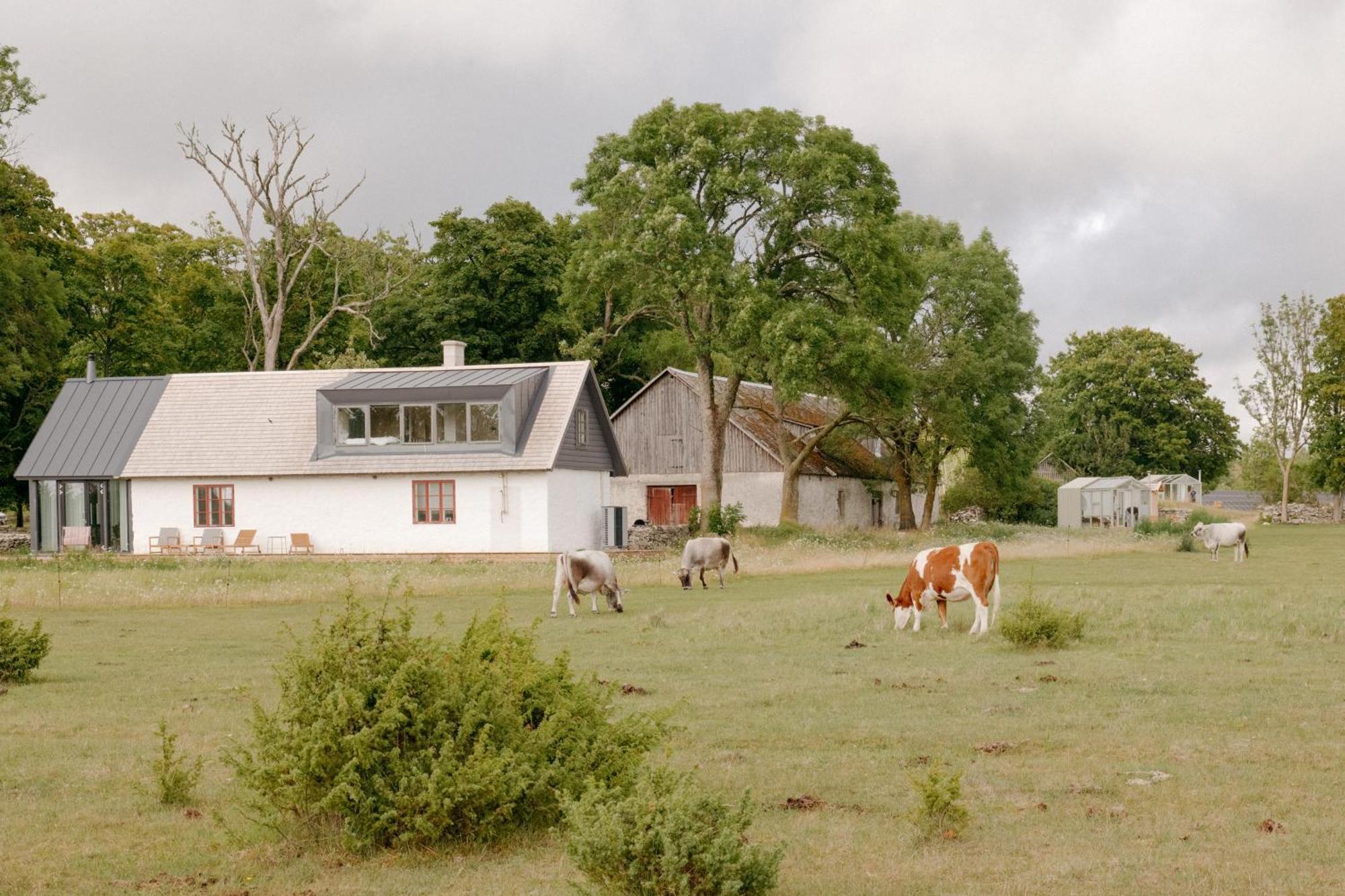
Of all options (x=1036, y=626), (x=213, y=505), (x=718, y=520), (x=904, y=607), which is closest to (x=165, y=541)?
(x=213, y=505)

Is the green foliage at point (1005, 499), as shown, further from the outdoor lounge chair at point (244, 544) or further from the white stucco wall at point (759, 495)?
the outdoor lounge chair at point (244, 544)

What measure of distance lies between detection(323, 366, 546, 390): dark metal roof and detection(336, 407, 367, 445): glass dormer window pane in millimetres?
866

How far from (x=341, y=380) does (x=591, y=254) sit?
31.8 ft

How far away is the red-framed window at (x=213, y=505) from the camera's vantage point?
4466 cm

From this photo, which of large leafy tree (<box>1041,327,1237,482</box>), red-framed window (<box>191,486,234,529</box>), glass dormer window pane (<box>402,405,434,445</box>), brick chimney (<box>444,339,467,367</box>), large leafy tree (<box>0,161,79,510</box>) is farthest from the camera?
large leafy tree (<box>1041,327,1237,482</box>)

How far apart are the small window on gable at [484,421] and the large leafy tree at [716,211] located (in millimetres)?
6817

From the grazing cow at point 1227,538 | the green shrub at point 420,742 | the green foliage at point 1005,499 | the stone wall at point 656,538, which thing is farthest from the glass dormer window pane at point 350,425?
the green shrub at point 420,742

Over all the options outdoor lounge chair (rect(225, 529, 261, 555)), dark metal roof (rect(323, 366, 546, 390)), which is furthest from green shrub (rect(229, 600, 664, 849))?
outdoor lounge chair (rect(225, 529, 261, 555))

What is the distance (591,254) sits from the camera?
158ft

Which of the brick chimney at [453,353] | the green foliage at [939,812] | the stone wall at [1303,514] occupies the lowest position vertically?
the stone wall at [1303,514]

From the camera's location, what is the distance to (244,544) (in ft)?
143

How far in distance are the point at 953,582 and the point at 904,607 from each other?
874mm

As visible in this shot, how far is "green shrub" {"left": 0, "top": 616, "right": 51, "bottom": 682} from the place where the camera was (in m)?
15.2

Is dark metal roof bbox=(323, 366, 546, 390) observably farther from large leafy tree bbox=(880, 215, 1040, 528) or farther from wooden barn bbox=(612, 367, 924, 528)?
large leafy tree bbox=(880, 215, 1040, 528)
